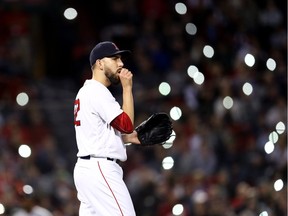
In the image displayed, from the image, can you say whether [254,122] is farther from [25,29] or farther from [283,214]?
[25,29]

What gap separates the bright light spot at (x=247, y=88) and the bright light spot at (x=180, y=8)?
9.31 ft

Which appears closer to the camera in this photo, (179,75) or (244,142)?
(244,142)

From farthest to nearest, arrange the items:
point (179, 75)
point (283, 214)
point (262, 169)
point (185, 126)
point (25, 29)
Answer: point (25, 29)
point (179, 75)
point (185, 126)
point (262, 169)
point (283, 214)

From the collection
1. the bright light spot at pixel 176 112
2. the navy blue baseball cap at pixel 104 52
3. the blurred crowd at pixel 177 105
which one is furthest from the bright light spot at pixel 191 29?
the navy blue baseball cap at pixel 104 52

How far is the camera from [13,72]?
16.4 meters

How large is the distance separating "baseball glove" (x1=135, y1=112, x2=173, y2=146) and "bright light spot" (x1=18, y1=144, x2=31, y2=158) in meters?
5.77

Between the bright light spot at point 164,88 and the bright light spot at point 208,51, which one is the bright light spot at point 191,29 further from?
the bright light spot at point 164,88

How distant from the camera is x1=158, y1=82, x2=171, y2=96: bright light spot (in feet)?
43.7

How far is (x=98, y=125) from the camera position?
7844 mm

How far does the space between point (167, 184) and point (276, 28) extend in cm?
333

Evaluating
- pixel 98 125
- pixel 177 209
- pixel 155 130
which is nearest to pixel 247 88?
pixel 177 209

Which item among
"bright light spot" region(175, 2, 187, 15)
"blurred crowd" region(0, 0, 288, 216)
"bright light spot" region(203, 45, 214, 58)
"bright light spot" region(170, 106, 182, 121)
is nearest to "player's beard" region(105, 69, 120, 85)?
"bright light spot" region(170, 106, 182, 121)

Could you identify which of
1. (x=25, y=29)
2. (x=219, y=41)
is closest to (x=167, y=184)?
(x=219, y=41)

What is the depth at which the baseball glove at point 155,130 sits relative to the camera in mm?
8219
